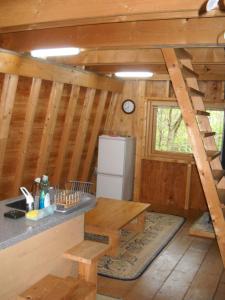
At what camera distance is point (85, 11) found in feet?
7.79

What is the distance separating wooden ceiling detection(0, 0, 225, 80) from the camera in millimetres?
2303

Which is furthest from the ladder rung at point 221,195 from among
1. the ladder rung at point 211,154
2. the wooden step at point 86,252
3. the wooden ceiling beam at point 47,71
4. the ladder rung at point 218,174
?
the wooden ceiling beam at point 47,71

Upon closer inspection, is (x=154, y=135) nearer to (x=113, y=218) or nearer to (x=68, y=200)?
(x=113, y=218)

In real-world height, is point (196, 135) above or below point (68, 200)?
above

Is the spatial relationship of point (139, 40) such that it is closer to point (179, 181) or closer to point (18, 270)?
point (18, 270)

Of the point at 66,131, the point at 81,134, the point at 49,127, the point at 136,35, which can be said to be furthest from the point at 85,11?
the point at 81,134

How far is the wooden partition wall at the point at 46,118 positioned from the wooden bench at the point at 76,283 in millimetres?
1835

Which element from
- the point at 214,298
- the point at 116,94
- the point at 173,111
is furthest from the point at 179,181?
the point at 214,298

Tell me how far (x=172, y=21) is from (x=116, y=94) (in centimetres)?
335

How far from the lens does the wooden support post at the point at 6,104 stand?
3763 millimetres

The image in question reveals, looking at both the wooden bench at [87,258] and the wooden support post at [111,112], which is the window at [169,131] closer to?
the wooden support post at [111,112]

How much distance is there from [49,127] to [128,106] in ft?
7.12

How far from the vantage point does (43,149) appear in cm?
484

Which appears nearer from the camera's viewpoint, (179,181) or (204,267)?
(204,267)
